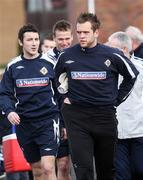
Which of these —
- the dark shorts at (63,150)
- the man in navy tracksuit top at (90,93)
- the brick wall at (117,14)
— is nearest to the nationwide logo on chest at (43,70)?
the man in navy tracksuit top at (90,93)

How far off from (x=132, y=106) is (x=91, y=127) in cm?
113

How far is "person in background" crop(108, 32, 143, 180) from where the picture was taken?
39.2 ft

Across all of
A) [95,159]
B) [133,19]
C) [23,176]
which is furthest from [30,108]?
[133,19]

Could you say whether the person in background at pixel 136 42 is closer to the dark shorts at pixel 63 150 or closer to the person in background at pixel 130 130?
the person in background at pixel 130 130

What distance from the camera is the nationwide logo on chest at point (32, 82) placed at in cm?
1186

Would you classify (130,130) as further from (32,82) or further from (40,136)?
(32,82)

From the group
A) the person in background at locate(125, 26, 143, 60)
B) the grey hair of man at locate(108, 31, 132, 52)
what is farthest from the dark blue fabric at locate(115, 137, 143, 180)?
the person in background at locate(125, 26, 143, 60)

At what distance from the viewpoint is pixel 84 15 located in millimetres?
11094

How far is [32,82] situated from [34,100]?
0.22m

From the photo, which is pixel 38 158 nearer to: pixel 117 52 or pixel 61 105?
pixel 61 105

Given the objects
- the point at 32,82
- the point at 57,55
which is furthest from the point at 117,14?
the point at 32,82

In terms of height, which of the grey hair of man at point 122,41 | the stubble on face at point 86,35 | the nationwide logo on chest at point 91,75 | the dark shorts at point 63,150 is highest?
the stubble on face at point 86,35

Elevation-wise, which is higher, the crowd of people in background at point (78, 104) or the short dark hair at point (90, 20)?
the short dark hair at point (90, 20)

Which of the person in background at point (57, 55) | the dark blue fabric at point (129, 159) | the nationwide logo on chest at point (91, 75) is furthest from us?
the person in background at point (57, 55)
